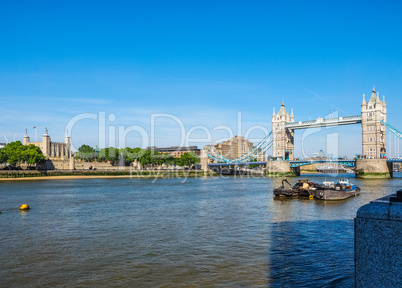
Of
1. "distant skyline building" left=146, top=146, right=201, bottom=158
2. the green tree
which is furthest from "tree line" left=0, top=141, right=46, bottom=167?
"distant skyline building" left=146, top=146, right=201, bottom=158

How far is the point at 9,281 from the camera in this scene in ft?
28.8

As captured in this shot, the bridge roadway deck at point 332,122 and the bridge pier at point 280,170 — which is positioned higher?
the bridge roadway deck at point 332,122

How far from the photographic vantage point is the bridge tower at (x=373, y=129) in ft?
254

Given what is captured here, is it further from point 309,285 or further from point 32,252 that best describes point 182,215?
point 309,285

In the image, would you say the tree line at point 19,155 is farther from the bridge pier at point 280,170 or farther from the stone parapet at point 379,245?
the stone parapet at point 379,245

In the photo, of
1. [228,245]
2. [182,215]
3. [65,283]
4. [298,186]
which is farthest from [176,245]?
[298,186]

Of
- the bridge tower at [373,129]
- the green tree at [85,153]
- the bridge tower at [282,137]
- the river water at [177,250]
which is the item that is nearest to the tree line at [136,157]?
the green tree at [85,153]

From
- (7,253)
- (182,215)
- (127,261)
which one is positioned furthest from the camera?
(182,215)

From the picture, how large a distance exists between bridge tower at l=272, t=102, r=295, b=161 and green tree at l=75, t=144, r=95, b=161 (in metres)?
58.0

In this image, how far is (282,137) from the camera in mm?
98688

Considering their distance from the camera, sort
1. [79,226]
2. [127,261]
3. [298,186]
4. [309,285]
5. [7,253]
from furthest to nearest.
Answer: [298,186], [79,226], [7,253], [127,261], [309,285]

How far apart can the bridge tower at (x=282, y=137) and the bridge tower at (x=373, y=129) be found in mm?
21200

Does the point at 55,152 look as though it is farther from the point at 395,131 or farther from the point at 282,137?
the point at 395,131

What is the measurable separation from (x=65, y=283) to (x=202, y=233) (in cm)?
672
